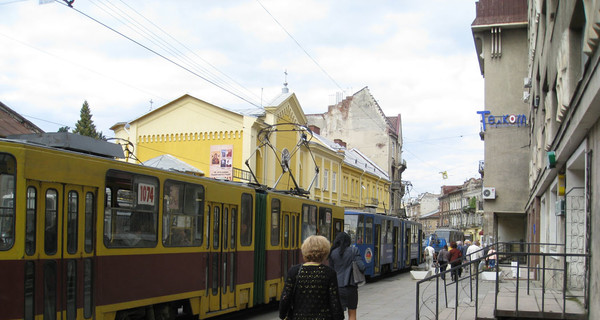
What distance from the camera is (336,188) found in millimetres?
46250

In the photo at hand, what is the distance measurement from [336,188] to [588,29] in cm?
3913

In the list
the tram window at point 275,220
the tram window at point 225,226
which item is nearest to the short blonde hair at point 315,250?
the tram window at point 225,226

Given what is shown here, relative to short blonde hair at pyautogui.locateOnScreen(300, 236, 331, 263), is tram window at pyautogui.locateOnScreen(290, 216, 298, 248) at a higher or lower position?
lower

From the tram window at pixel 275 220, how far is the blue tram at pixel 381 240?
28.6 ft

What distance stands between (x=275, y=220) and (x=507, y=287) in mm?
5298

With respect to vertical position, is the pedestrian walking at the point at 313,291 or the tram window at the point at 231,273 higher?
the pedestrian walking at the point at 313,291

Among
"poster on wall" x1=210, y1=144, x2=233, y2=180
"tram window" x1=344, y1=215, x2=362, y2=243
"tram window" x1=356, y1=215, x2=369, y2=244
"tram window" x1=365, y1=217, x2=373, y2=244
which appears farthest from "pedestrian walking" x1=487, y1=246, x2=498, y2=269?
"poster on wall" x1=210, y1=144, x2=233, y2=180

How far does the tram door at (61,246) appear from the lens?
7195 millimetres

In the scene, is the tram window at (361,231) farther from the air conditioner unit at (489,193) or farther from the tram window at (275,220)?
the air conditioner unit at (489,193)

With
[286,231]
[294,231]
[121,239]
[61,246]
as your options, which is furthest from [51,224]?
[294,231]

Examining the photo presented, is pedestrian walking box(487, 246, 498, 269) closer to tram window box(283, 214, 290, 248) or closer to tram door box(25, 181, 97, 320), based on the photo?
tram window box(283, 214, 290, 248)

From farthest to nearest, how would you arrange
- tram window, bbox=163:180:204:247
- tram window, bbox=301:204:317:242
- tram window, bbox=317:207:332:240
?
tram window, bbox=317:207:332:240 < tram window, bbox=301:204:317:242 < tram window, bbox=163:180:204:247

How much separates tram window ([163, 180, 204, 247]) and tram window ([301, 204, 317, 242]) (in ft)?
17.3

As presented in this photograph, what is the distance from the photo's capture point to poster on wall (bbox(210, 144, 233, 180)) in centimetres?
→ 3316
